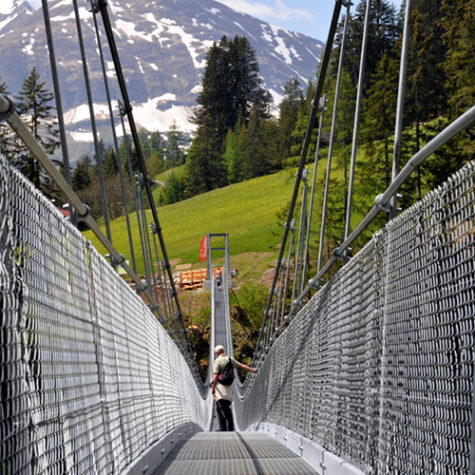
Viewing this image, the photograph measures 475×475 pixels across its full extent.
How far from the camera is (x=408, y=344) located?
8.81 feet

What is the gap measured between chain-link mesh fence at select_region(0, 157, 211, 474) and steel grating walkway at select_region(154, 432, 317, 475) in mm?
475

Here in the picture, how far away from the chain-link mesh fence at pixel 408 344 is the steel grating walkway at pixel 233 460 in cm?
30

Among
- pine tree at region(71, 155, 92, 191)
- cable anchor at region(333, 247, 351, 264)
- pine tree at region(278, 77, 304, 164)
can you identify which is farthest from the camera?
pine tree at region(278, 77, 304, 164)

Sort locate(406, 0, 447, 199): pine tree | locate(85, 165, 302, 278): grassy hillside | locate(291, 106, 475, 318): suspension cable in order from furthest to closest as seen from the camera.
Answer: locate(85, 165, 302, 278): grassy hillside < locate(406, 0, 447, 199): pine tree < locate(291, 106, 475, 318): suspension cable

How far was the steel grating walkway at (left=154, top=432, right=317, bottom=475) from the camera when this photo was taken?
4527 mm

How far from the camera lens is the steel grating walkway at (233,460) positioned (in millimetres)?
4527

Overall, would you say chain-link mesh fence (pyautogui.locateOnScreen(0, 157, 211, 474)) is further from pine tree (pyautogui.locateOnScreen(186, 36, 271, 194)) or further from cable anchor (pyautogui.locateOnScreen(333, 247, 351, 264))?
pine tree (pyautogui.locateOnScreen(186, 36, 271, 194))

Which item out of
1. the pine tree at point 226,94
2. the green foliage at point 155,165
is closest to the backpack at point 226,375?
the pine tree at point 226,94

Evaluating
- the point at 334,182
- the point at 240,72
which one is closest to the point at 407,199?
the point at 334,182

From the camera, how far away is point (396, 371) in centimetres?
285

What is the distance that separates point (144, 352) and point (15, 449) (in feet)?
11.2

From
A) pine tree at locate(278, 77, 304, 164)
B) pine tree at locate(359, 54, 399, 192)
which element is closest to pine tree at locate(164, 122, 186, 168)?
pine tree at locate(278, 77, 304, 164)

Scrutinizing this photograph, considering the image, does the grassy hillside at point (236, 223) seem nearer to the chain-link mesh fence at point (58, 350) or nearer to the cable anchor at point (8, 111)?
the chain-link mesh fence at point (58, 350)

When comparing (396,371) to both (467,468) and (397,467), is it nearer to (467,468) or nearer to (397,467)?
(397,467)
